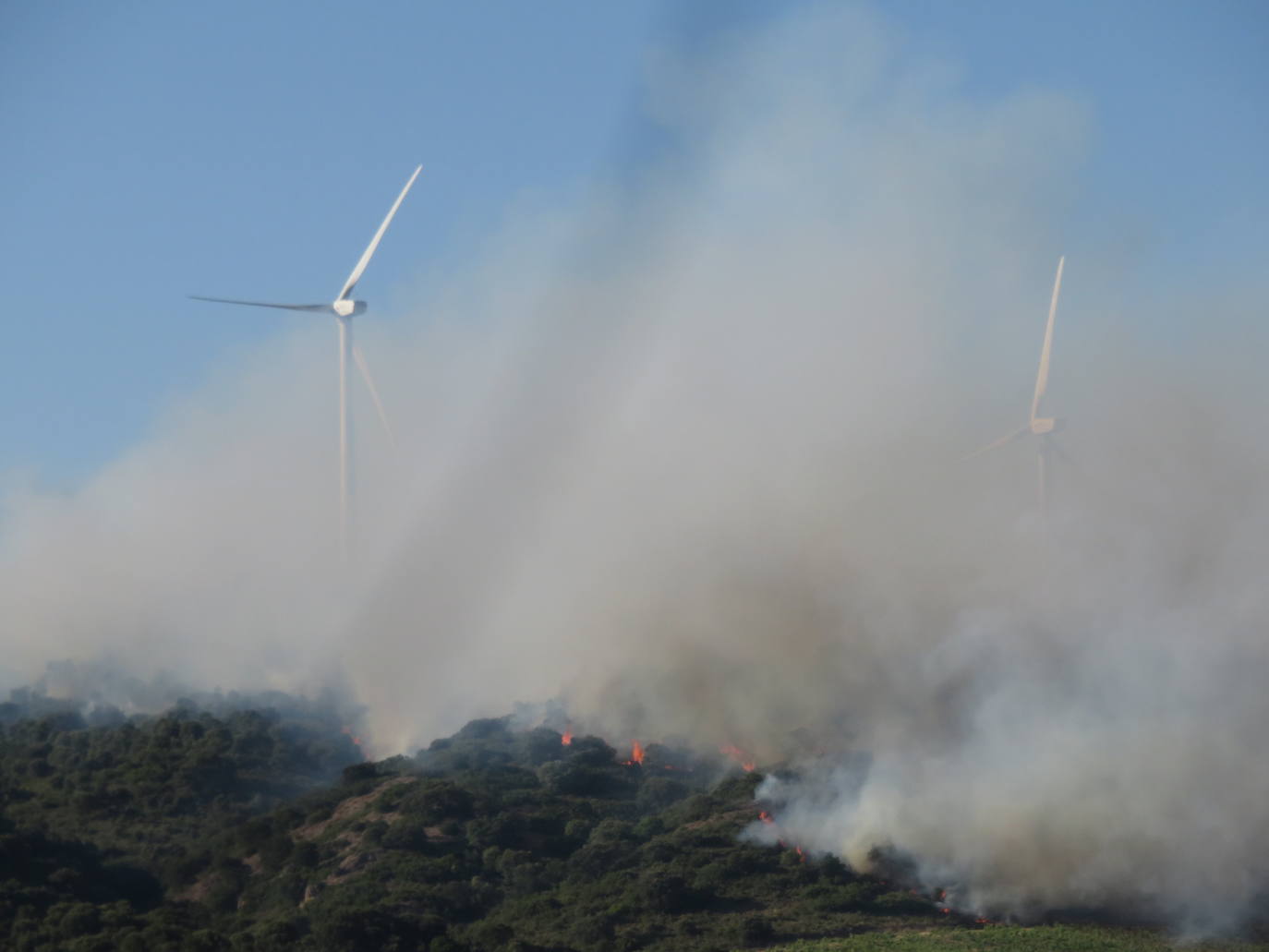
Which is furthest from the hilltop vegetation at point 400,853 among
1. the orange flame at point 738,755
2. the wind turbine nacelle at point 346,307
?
the wind turbine nacelle at point 346,307

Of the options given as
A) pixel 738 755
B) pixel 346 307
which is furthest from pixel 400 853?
pixel 346 307

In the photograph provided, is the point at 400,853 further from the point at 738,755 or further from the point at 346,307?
the point at 346,307

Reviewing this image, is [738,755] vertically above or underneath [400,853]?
above

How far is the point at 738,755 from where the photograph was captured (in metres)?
98.8

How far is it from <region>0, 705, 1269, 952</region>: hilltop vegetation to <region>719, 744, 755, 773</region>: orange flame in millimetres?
1879

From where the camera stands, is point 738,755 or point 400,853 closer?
point 400,853

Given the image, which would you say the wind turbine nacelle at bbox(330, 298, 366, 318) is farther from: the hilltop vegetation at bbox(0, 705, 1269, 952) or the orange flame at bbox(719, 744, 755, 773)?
the orange flame at bbox(719, 744, 755, 773)

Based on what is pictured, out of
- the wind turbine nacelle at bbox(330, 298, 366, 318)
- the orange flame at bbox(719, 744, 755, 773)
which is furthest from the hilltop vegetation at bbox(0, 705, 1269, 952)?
the wind turbine nacelle at bbox(330, 298, 366, 318)

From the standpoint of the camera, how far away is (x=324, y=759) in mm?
104812

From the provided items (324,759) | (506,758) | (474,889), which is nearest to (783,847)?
(474,889)

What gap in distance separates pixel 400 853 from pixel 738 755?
27.3 metres

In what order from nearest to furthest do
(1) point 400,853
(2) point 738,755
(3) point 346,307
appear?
(1) point 400,853
(2) point 738,755
(3) point 346,307

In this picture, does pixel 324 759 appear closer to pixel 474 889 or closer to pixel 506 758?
pixel 506 758

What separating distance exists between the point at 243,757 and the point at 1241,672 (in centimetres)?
6105
